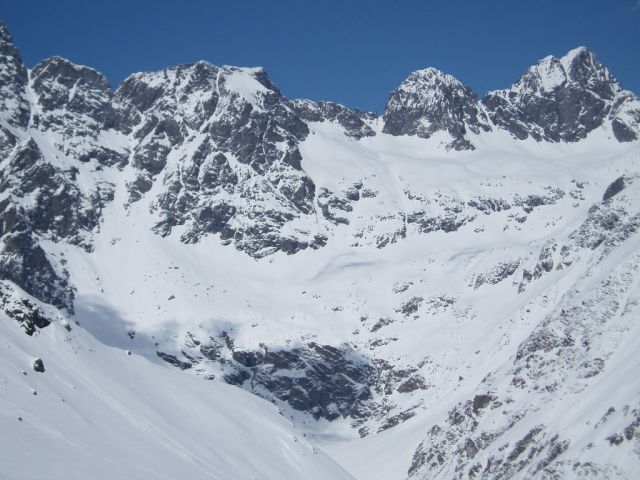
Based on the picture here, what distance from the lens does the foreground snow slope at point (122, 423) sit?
112ft

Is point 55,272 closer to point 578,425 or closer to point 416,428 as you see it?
point 416,428

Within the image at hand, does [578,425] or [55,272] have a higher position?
[55,272]

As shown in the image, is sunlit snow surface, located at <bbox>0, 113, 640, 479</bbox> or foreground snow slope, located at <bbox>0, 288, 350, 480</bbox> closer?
foreground snow slope, located at <bbox>0, 288, 350, 480</bbox>

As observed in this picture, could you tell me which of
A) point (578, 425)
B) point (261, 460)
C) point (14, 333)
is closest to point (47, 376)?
point (14, 333)

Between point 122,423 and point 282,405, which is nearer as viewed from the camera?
point 122,423

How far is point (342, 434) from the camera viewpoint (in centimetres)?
17475

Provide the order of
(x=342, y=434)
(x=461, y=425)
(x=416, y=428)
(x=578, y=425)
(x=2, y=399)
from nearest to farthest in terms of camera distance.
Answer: (x=2, y=399), (x=578, y=425), (x=461, y=425), (x=416, y=428), (x=342, y=434)

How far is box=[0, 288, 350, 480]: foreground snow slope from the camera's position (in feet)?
112

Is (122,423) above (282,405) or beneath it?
beneath

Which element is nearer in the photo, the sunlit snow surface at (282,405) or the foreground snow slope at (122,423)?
the foreground snow slope at (122,423)

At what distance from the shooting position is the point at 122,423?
1737 inches

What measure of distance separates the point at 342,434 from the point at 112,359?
408 feet

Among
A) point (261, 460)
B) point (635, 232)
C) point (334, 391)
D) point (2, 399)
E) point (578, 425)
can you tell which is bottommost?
point (2, 399)

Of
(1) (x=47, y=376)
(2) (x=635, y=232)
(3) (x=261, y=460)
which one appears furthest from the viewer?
(2) (x=635, y=232)
